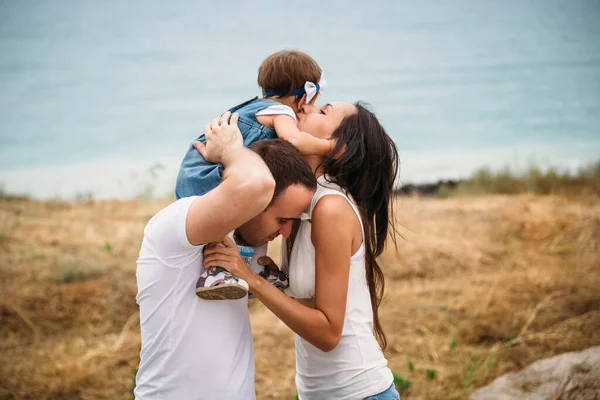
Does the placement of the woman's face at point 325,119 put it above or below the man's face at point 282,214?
above

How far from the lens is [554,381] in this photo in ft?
13.2

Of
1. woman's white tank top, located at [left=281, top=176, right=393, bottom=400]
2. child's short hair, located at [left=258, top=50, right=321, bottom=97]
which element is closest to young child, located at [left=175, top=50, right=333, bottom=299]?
child's short hair, located at [left=258, top=50, right=321, bottom=97]

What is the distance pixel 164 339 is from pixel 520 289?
444cm

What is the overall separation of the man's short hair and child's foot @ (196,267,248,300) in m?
0.28

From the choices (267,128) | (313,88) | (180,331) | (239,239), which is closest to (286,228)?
(239,239)

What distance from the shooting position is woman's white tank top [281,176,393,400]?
227 centimetres

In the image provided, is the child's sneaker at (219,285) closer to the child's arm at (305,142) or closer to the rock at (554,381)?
the child's arm at (305,142)

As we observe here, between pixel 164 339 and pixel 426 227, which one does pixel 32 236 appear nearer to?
pixel 426 227

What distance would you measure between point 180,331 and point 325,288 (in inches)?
19.2

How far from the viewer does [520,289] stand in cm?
A: 583

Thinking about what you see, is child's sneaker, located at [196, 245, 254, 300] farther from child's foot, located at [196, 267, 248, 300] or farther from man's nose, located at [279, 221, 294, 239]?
man's nose, located at [279, 221, 294, 239]

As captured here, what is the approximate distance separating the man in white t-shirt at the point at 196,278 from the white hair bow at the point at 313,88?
706mm

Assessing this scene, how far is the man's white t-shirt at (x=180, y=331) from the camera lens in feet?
6.57

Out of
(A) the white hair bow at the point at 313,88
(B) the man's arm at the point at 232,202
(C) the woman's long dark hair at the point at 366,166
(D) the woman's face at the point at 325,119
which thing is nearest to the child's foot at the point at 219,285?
(B) the man's arm at the point at 232,202
